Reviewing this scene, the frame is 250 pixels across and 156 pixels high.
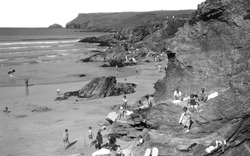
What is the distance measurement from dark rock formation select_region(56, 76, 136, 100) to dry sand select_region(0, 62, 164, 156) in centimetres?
109

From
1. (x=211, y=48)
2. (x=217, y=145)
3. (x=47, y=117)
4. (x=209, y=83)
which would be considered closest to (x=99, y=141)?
(x=209, y=83)

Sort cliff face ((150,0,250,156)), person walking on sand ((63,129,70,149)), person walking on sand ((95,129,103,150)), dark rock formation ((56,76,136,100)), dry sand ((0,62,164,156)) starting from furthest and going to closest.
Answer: dark rock formation ((56,76,136,100)), dry sand ((0,62,164,156)), person walking on sand ((63,129,70,149)), person walking on sand ((95,129,103,150)), cliff face ((150,0,250,156))

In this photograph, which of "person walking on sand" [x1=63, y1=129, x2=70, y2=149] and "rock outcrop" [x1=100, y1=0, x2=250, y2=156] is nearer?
"rock outcrop" [x1=100, y1=0, x2=250, y2=156]

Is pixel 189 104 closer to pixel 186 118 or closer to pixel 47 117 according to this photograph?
pixel 186 118

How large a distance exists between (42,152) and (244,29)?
13.0 m

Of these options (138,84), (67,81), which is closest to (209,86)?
(138,84)

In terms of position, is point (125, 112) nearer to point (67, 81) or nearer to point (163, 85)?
point (163, 85)

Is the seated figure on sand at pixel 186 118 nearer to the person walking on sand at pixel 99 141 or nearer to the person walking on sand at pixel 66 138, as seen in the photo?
the person walking on sand at pixel 99 141

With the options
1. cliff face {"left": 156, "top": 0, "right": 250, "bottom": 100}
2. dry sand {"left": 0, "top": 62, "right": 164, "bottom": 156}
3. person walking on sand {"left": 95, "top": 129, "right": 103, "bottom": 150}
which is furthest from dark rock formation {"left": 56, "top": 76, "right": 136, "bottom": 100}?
person walking on sand {"left": 95, "top": 129, "right": 103, "bottom": 150}

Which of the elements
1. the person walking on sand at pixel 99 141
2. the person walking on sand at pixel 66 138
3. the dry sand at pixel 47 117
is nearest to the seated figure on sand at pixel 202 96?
the person walking on sand at pixel 99 141

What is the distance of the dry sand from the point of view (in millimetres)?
17328

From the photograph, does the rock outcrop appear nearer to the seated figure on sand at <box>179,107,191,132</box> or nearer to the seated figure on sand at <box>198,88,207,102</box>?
the seated figure on sand at <box>179,107,191,132</box>

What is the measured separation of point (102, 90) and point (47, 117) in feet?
25.3

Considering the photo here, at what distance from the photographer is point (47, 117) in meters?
23.9
